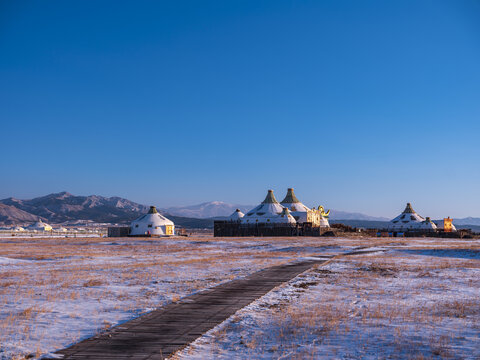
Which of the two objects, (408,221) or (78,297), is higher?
(408,221)

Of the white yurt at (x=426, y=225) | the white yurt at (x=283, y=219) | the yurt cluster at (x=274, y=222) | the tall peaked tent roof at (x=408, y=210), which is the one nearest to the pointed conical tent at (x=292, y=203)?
the yurt cluster at (x=274, y=222)

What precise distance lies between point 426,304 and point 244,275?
31.0 feet

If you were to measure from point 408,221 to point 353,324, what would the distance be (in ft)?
426

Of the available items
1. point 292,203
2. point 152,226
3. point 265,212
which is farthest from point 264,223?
point 152,226

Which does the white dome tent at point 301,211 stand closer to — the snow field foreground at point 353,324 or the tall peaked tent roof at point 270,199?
the tall peaked tent roof at point 270,199

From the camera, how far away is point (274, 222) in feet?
328

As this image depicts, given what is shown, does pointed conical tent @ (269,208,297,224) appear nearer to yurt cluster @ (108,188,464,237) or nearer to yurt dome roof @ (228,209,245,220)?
yurt cluster @ (108,188,464,237)

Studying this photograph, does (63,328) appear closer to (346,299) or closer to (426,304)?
(346,299)

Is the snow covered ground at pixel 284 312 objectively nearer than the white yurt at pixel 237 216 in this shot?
Yes

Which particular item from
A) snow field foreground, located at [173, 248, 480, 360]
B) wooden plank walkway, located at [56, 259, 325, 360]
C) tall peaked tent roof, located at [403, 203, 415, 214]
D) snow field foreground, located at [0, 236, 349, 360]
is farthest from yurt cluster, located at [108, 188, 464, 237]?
wooden plank walkway, located at [56, 259, 325, 360]

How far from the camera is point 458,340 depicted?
1001cm

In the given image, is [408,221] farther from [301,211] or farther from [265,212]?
[265,212]

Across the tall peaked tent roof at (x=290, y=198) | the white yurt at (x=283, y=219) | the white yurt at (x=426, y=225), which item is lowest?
the white yurt at (x=426, y=225)

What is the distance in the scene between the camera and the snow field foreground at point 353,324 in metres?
9.07
